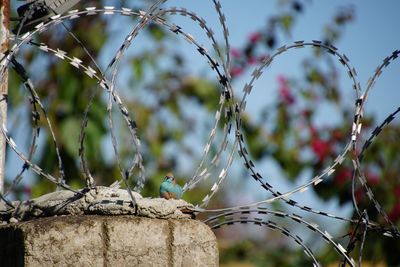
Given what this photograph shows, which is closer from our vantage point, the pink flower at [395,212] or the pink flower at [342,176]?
the pink flower at [395,212]

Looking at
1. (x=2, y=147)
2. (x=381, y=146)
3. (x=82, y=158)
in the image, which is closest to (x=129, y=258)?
(x=82, y=158)

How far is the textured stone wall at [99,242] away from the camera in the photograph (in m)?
4.31

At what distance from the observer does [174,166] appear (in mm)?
9133

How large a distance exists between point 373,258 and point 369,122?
1.26m

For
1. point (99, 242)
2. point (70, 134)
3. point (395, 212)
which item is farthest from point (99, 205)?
point (395, 212)

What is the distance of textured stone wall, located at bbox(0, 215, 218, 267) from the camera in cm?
431

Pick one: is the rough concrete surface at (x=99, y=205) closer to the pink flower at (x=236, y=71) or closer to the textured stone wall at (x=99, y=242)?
the textured stone wall at (x=99, y=242)

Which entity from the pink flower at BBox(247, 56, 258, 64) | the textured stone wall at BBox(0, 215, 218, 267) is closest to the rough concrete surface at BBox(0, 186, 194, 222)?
the textured stone wall at BBox(0, 215, 218, 267)

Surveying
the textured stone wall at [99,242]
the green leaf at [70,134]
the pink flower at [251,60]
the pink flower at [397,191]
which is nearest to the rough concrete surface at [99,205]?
the textured stone wall at [99,242]

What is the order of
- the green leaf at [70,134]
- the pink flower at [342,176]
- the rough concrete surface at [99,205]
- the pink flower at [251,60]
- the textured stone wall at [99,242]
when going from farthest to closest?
1. the pink flower at [251,60]
2. the pink flower at [342,176]
3. the green leaf at [70,134]
4. the rough concrete surface at [99,205]
5. the textured stone wall at [99,242]

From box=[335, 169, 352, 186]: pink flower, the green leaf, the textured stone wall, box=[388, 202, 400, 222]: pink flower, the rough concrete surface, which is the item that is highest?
the green leaf

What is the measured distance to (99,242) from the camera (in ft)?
14.3

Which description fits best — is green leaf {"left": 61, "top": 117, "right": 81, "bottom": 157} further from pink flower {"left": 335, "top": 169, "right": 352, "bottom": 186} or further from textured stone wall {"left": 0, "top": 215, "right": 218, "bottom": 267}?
textured stone wall {"left": 0, "top": 215, "right": 218, "bottom": 267}

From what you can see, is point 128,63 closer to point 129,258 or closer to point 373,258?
point 373,258
